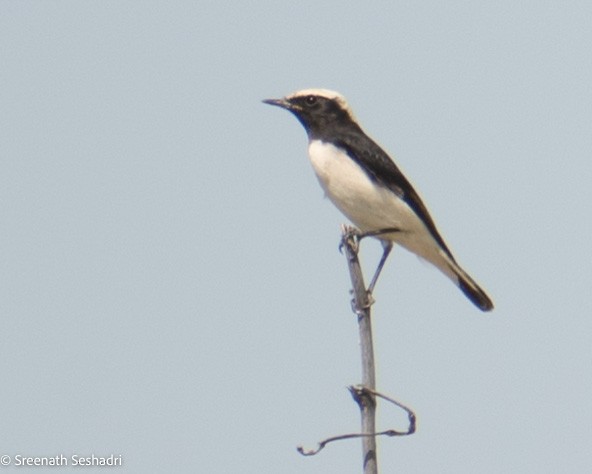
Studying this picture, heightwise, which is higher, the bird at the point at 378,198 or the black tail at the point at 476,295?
the bird at the point at 378,198

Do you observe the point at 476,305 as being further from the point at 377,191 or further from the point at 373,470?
the point at 373,470

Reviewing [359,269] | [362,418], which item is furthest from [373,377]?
[359,269]

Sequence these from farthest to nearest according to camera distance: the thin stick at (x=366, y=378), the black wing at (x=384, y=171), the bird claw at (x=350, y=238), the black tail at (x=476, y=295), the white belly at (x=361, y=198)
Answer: the black tail at (x=476, y=295) → the black wing at (x=384, y=171) → the white belly at (x=361, y=198) → the bird claw at (x=350, y=238) → the thin stick at (x=366, y=378)

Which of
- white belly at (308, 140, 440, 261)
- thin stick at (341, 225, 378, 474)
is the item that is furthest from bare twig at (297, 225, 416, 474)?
white belly at (308, 140, 440, 261)

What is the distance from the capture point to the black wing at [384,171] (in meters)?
12.1

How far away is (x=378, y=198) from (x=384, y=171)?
0.27m

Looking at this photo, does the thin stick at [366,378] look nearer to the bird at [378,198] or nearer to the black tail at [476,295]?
the bird at [378,198]

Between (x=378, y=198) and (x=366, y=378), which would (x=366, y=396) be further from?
(x=378, y=198)

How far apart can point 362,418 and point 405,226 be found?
237 inches

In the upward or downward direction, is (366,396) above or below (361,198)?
below

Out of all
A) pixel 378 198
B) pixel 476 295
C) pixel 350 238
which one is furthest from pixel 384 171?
pixel 350 238

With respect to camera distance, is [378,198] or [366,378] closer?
[366,378]

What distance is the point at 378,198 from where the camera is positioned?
12008 millimetres

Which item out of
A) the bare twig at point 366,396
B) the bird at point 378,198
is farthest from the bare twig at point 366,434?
the bird at point 378,198
